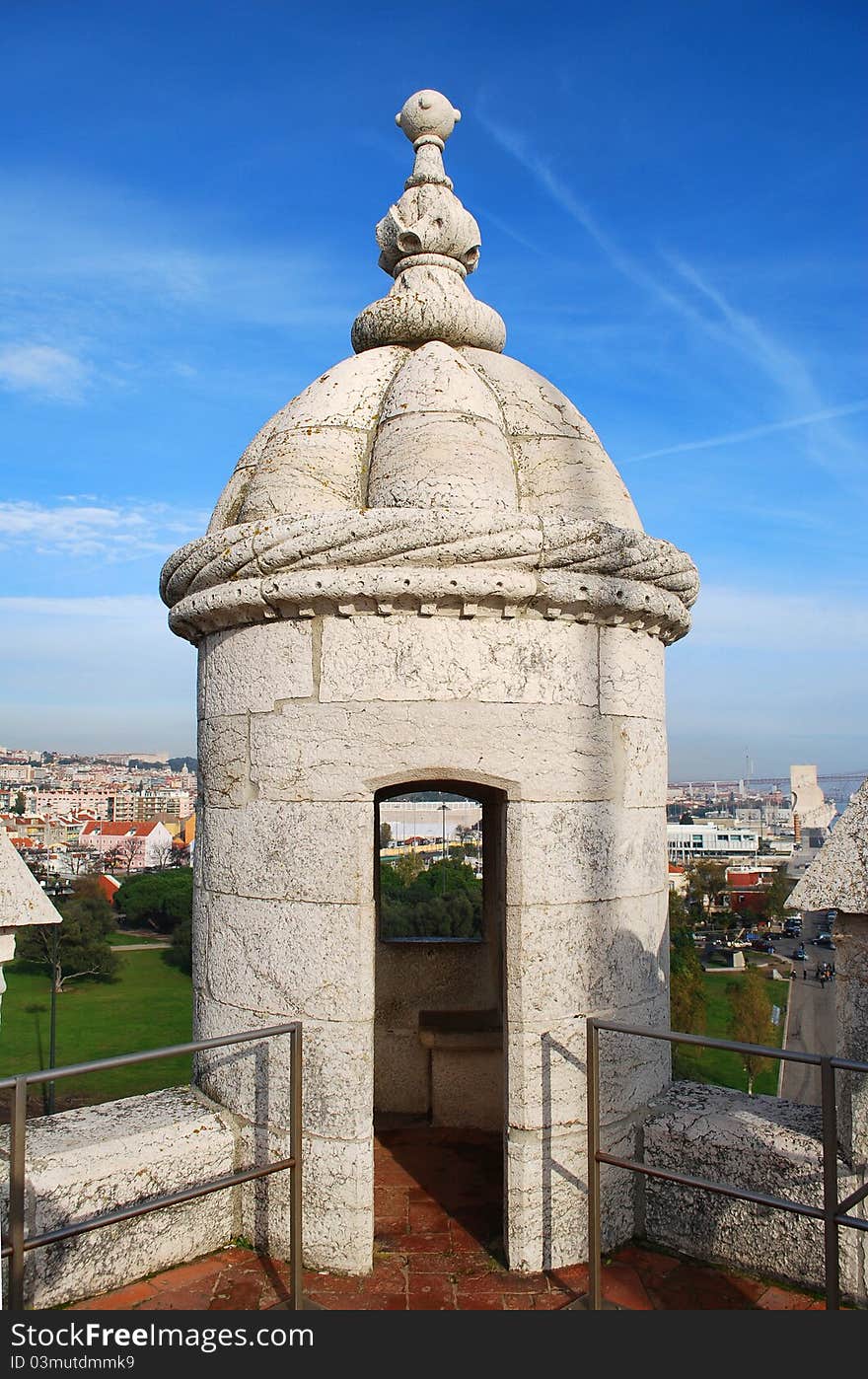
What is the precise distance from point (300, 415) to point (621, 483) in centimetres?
157

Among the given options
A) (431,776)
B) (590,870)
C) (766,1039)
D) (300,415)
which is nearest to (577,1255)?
(590,870)

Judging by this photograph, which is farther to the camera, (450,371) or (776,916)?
(776,916)

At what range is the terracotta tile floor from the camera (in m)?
3.35

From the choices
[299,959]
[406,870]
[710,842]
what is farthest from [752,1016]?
[710,842]

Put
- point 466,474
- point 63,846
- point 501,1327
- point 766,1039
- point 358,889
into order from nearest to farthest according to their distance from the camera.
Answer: point 501,1327 → point 358,889 → point 466,474 → point 766,1039 → point 63,846

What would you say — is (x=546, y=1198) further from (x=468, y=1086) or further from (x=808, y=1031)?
(x=808, y=1031)

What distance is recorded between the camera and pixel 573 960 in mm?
3721

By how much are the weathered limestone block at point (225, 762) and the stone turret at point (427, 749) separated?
0.01 metres

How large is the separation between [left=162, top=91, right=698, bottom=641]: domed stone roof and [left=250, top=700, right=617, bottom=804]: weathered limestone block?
1.33ft

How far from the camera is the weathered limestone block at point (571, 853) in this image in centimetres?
367

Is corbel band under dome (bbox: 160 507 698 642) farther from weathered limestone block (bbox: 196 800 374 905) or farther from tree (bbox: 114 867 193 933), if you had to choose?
tree (bbox: 114 867 193 933)

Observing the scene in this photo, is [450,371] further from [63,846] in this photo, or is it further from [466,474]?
[63,846]

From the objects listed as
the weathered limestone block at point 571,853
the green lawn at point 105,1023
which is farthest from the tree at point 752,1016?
the weathered limestone block at point 571,853

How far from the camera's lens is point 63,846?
7181cm
